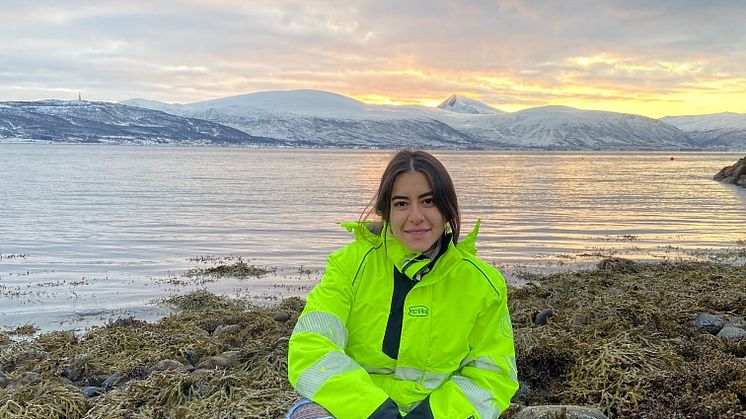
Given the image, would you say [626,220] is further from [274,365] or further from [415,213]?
[415,213]

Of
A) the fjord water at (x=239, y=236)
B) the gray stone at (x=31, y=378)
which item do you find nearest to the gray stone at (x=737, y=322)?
the fjord water at (x=239, y=236)

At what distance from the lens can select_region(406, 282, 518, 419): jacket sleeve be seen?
9.80 feet

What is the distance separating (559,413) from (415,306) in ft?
5.36

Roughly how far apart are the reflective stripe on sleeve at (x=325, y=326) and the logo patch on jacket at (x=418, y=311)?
0.37m

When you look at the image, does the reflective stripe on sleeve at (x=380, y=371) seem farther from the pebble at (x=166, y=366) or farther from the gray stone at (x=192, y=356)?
the gray stone at (x=192, y=356)

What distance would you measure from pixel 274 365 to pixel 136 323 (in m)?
3.65

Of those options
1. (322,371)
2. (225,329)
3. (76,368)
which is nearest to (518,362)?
(322,371)

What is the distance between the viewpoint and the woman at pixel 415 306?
322 centimetres

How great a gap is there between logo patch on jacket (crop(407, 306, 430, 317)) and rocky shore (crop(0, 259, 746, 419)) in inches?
60.5

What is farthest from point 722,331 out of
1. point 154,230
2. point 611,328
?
point 154,230

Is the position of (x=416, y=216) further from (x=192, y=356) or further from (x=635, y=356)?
(x=192, y=356)

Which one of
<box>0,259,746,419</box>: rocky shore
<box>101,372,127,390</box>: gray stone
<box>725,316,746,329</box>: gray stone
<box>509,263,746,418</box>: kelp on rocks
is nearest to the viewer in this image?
<box>509,263,746,418</box>: kelp on rocks

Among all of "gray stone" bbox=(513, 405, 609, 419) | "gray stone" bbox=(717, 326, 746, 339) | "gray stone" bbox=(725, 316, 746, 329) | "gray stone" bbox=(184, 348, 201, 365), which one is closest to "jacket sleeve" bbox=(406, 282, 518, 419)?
"gray stone" bbox=(513, 405, 609, 419)

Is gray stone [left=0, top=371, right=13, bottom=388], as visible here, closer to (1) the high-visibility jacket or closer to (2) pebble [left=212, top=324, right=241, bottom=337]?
(2) pebble [left=212, top=324, right=241, bottom=337]
